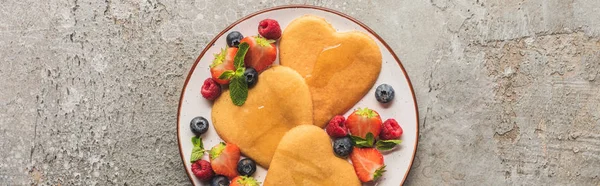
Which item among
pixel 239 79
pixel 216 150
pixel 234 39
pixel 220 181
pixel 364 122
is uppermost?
pixel 234 39

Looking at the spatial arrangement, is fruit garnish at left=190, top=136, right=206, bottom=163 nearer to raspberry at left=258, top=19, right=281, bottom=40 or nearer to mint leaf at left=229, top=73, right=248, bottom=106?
mint leaf at left=229, top=73, right=248, bottom=106

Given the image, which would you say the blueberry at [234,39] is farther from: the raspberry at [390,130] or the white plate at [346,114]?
the raspberry at [390,130]

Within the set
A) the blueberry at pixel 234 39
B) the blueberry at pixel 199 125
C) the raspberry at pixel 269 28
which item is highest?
the raspberry at pixel 269 28

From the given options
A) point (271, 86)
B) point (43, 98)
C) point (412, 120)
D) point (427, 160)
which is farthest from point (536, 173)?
point (43, 98)

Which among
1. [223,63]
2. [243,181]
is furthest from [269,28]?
[243,181]

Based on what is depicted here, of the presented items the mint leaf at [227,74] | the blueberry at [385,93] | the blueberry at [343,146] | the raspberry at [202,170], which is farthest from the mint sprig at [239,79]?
the blueberry at [385,93]

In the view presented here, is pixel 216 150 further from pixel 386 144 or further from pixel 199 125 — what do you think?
pixel 386 144
